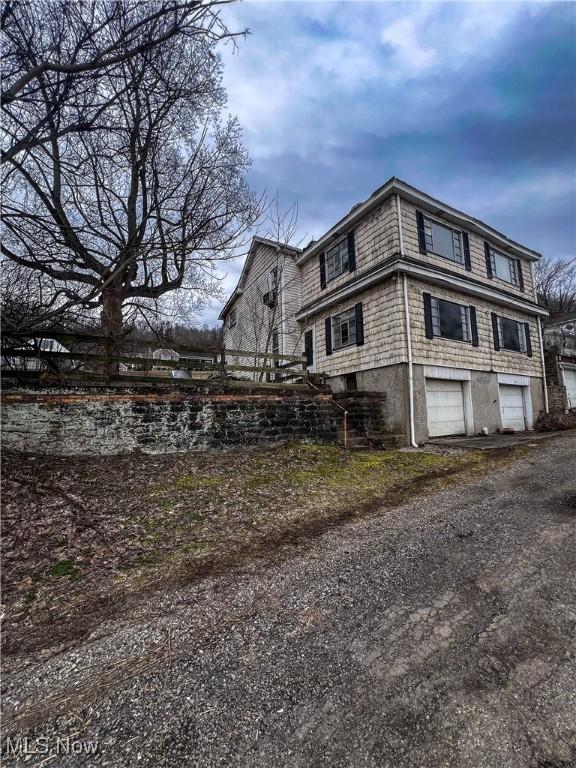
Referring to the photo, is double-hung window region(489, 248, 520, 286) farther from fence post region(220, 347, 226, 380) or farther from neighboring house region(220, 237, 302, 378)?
fence post region(220, 347, 226, 380)

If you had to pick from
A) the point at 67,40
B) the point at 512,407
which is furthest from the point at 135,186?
the point at 512,407

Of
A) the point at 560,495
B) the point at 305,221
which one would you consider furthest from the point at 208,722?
the point at 305,221

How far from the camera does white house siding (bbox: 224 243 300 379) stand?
48.2ft

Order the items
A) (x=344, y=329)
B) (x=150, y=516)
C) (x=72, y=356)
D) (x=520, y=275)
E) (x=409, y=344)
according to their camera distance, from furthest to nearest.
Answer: (x=520, y=275) < (x=344, y=329) < (x=409, y=344) < (x=72, y=356) < (x=150, y=516)

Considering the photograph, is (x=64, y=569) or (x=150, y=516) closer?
(x=64, y=569)

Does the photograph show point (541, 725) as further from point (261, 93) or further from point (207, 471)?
point (261, 93)

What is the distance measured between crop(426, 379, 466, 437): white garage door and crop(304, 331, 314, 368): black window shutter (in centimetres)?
466

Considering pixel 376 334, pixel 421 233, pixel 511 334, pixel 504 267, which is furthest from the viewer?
pixel 504 267

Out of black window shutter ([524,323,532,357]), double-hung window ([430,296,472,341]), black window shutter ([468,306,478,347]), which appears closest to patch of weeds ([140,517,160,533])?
double-hung window ([430,296,472,341])

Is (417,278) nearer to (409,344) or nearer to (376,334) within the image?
(376,334)

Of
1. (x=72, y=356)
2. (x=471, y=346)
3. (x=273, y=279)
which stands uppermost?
→ (x=273, y=279)

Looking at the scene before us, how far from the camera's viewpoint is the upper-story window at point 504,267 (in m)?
12.4

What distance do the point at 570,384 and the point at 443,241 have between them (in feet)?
31.7

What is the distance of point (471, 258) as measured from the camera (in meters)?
11.6
